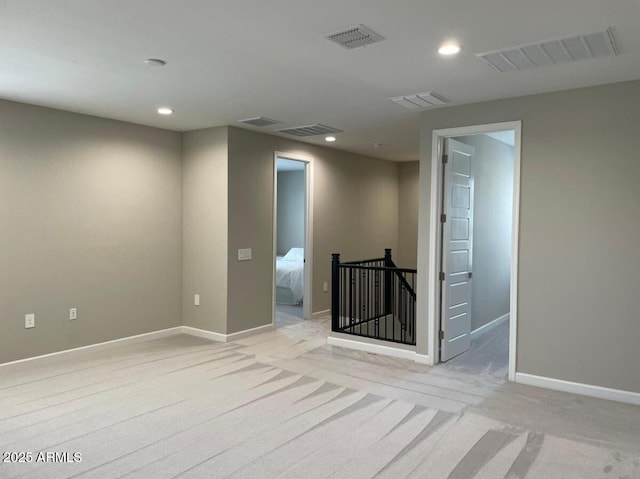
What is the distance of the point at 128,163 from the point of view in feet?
17.9

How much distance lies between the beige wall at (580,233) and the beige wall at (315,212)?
2.82 metres

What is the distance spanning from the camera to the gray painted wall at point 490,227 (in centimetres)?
571

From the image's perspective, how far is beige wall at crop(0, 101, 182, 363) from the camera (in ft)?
14.9

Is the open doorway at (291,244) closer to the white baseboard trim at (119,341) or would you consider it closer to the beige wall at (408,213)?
the white baseboard trim at (119,341)

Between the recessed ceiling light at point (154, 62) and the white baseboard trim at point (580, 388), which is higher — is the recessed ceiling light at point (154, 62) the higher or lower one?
the higher one

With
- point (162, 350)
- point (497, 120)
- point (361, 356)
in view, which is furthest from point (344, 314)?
point (497, 120)

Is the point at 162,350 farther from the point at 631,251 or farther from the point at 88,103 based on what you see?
the point at 631,251

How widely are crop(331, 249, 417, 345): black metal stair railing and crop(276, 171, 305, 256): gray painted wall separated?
3.19 meters

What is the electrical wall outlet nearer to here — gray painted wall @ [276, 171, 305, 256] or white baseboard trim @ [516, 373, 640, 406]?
white baseboard trim @ [516, 373, 640, 406]

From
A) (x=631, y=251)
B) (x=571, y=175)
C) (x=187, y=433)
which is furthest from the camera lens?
(x=571, y=175)

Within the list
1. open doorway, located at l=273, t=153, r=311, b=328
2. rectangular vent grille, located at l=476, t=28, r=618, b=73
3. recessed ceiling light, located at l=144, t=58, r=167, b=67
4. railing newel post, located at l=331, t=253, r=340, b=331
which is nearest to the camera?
rectangular vent grille, located at l=476, t=28, r=618, b=73

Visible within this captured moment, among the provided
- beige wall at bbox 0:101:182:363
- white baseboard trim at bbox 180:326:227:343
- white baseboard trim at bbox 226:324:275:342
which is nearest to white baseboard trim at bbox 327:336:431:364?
white baseboard trim at bbox 226:324:275:342

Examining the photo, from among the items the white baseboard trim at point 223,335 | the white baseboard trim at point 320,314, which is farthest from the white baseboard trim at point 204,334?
the white baseboard trim at point 320,314

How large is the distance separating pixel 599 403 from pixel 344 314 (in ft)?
10.2
